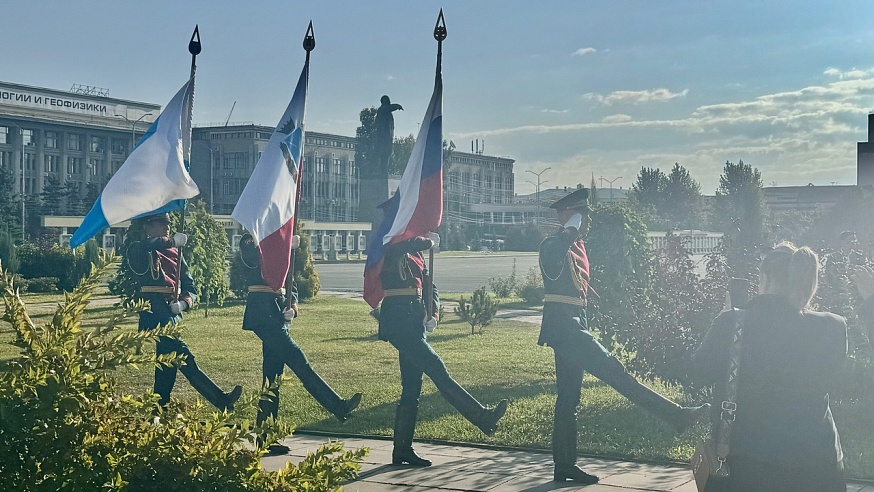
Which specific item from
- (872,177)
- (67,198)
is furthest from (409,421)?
(67,198)

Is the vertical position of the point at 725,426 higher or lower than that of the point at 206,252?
lower

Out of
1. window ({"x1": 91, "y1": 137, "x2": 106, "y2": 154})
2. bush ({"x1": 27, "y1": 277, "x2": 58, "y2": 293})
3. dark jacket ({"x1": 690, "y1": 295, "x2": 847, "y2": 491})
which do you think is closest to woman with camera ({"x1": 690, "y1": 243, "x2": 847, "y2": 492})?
dark jacket ({"x1": 690, "y1": 295, "x2": 847, "y2": 491})

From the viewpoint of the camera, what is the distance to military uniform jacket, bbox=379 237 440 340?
7574 mm

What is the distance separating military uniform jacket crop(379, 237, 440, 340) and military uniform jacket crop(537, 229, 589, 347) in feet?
3.29

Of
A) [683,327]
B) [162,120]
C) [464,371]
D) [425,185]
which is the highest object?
[162,120]

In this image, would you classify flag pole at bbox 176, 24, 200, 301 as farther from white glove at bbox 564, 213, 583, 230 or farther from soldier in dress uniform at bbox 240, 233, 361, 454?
white glove at bbox 564, 213, 583, 230

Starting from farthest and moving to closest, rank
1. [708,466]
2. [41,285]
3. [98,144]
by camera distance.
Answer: [98,144], [41,285], [708,466]

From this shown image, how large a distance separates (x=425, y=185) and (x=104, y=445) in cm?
520

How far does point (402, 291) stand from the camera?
25.1 feet

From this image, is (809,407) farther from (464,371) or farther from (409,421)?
(464,371)

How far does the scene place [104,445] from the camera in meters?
3.06

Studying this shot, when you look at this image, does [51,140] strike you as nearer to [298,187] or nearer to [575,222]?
[298,187]

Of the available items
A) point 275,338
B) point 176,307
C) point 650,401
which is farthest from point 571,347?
point 176,307

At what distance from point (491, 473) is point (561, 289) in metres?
1.49
